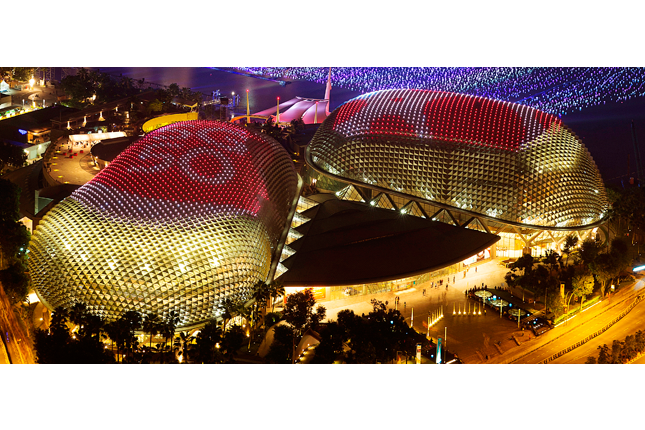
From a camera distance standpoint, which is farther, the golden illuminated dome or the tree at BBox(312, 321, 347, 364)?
the golden illuminated dome

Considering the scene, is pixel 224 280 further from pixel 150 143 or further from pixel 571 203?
pixel 571 203

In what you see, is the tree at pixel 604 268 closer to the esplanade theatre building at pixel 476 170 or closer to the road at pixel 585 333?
the road at pixel 585 333

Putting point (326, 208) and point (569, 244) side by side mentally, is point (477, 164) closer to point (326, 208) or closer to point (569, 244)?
point (569, 244)

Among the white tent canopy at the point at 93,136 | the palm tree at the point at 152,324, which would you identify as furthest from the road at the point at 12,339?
the white tent canopy at the point at 93,136

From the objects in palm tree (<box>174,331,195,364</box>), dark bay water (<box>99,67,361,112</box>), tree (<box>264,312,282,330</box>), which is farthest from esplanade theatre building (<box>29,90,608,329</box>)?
dark bay water (<box>99,67,361,112</box>)

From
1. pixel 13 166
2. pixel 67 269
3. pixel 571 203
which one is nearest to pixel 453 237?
pixel 571 203

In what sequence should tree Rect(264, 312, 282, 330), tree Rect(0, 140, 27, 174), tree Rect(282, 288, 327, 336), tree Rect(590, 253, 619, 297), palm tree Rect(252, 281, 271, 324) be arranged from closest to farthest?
tree Rect(282, 288, 327, 336)
palm tree Rect(252, 281, 271, 324)
tree Rect(264, 312, 282, 330)
tree Rect(590, 253, 619, 297)
tree Rect(0, 140, 27, 174)

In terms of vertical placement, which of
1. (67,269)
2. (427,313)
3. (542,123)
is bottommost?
(427,313)

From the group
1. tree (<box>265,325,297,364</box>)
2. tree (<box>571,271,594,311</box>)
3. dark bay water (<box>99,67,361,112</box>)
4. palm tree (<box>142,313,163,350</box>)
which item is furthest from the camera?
dark bay water (<box>99,67,361,112</box>)

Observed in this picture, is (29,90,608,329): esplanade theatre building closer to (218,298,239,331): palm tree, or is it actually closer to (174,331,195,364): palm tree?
(218,298,239,331): palm tree
